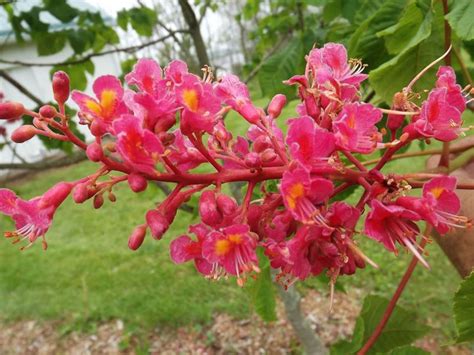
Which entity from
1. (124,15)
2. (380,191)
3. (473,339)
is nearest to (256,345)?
(124,15)

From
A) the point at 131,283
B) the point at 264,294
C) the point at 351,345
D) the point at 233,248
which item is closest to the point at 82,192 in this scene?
the point at 233,248

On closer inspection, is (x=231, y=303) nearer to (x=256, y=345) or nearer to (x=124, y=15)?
(x=256, y=345)

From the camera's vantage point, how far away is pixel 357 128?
872mm

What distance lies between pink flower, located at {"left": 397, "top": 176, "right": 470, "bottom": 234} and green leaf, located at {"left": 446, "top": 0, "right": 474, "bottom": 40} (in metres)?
0.43

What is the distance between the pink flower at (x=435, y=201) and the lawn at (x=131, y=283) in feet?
7.88

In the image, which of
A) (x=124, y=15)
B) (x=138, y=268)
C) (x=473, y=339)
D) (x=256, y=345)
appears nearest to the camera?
(x=473, y=339)

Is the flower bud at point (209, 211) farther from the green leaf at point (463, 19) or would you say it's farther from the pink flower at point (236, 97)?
the green leaf at point (463, 19)

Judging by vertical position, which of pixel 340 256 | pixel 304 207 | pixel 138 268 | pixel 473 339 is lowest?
pixel 138 268

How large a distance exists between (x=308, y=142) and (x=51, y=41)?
236cm

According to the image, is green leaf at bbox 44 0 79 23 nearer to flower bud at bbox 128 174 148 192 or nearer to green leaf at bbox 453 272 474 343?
flower bud at bbox 128 174 148 192

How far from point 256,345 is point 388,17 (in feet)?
9.53

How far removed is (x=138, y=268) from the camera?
5082 millimetres

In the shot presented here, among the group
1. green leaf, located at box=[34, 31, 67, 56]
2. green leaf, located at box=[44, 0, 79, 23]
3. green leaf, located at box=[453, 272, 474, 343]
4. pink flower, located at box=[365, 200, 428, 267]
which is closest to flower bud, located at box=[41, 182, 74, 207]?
pink flower, located at box=[365, 200, 428, 267]

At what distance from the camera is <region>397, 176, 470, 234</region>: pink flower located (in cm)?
82
